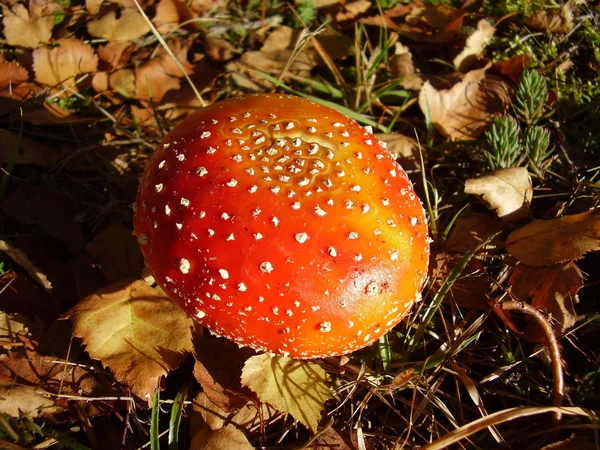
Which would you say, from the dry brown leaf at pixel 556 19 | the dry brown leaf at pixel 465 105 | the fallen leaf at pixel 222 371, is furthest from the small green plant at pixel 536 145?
the fallen leaf at pixel 222 371

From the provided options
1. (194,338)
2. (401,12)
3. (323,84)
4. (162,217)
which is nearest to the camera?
(162,217)

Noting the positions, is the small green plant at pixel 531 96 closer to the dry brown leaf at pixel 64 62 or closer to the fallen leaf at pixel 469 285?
the fallen leaf at pixel 469 285

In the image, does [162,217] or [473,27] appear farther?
[473,27]

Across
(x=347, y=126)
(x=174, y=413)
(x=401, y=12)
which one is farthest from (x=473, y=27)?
(x=174, y=413)

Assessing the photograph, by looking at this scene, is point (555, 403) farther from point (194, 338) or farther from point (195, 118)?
point (195, 118)

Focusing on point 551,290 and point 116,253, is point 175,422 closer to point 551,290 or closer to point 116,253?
point 116,253

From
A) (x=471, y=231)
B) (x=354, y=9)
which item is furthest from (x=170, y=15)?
(x=471, y=231)
